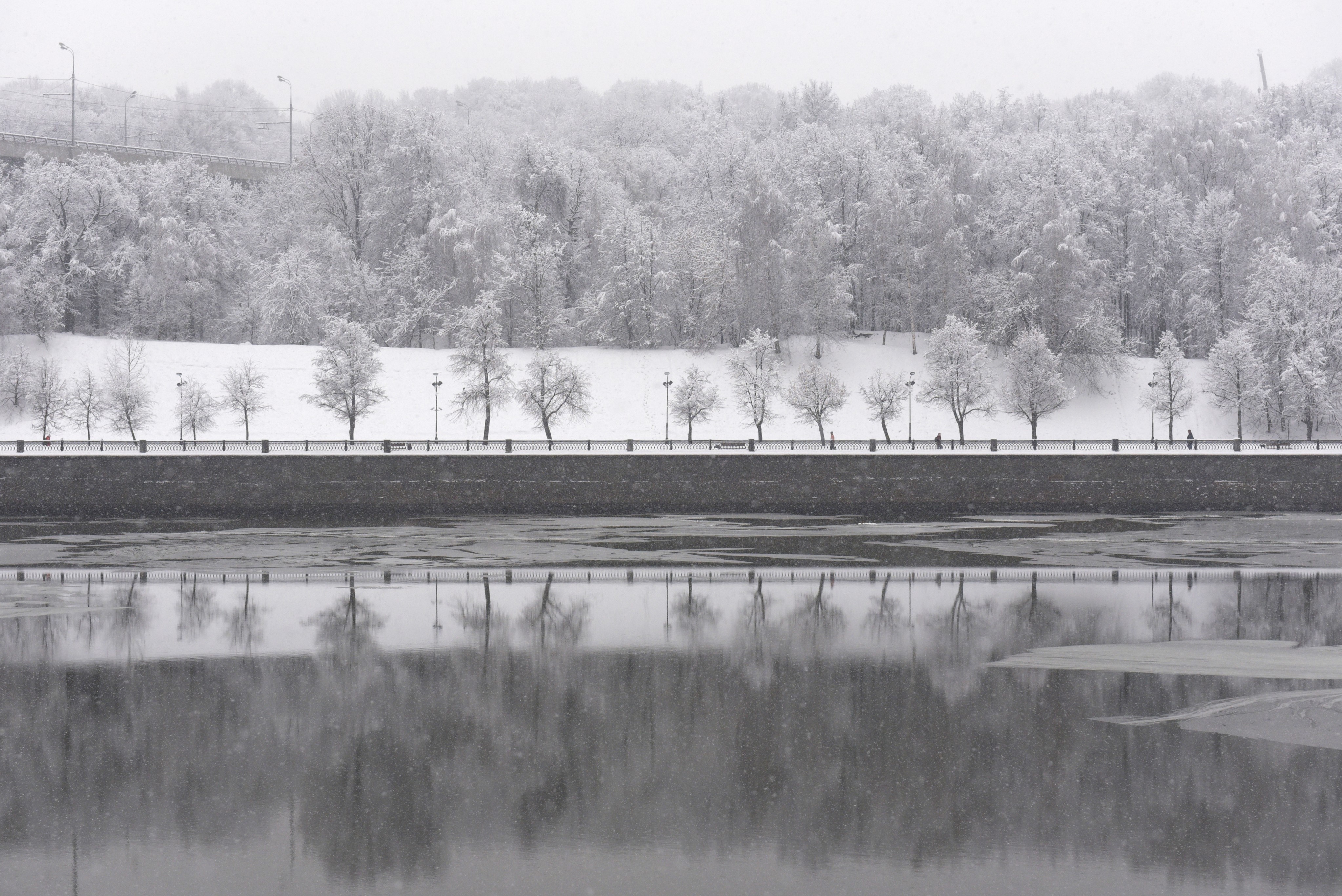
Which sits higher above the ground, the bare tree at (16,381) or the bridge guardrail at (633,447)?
the bare tree at (16,381)

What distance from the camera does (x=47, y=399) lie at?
57219 millimetres

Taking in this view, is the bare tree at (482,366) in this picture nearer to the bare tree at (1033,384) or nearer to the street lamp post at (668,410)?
the street lamp post at (668,410)

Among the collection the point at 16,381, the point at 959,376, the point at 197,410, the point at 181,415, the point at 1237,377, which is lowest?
the point at 181,415

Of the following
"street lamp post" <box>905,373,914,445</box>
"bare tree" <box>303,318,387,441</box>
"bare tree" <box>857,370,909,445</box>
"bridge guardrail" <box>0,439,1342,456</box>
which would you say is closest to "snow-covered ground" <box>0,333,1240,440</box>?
"street lamp post" <box>905,373,914,445</box>

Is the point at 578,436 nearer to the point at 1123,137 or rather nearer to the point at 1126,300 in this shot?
the point at 1126,300

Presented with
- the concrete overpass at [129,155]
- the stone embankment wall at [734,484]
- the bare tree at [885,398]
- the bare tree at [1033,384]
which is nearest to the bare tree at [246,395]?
the stone embankment wall at [734,484]

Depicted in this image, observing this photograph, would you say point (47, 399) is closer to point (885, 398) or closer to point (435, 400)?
point (435, 400)

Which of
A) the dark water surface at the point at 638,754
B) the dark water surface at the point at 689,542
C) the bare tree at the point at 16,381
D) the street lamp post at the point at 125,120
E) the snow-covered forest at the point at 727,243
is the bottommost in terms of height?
the dark water surface at the point at 638,754

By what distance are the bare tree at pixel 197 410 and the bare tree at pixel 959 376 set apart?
101 feet

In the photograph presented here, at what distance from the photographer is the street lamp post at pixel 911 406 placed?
57906 mm

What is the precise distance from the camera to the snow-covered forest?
69375 millimetres

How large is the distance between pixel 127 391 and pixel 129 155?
1432 inches

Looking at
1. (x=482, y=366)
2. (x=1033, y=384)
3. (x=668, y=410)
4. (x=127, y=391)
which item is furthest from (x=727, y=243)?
(x=127, y=391)

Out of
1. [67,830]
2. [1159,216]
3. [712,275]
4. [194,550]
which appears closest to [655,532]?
[194,550]
